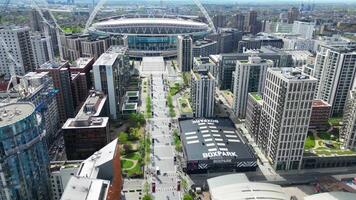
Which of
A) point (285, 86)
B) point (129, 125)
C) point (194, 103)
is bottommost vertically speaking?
point (129, 125)

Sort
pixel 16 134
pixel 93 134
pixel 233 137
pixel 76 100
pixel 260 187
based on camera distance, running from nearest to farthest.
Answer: pixel 16 134 < pixel 260 187 < pixel 93 134 < pixel 233 137 < pixel 76 100

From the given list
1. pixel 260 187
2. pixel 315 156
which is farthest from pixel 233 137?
pixel 260 187

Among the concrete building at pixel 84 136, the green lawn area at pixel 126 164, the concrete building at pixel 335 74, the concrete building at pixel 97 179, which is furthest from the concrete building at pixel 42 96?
the concrete building at pixel 335 74

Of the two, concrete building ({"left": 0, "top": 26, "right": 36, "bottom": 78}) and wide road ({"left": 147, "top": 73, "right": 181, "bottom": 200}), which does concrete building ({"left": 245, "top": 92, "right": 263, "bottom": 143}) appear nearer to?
wide road ({"left": 147, "top": 73, "right": 181, "bottom": 200})

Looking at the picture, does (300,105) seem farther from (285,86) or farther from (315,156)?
(315,156)

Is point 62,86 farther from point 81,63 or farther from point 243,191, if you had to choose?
point 243,191

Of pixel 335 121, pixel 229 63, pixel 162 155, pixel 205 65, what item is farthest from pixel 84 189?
pixel 229 63

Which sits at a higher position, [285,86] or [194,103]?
[285,86]

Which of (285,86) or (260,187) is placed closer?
(260,187)
